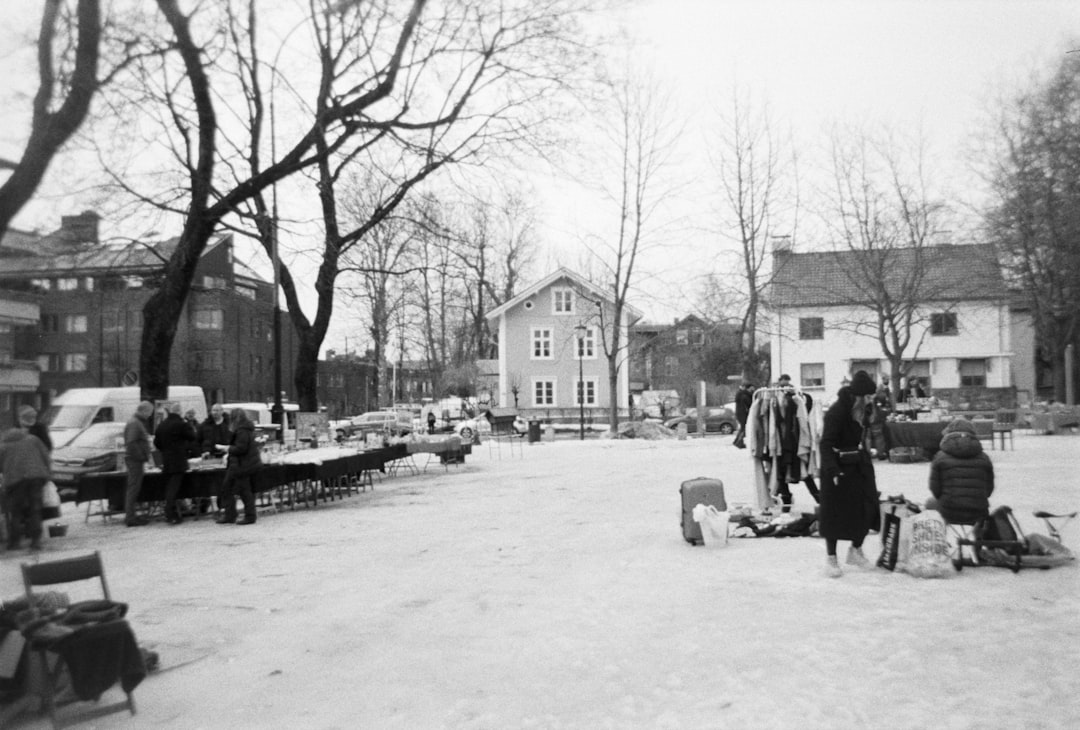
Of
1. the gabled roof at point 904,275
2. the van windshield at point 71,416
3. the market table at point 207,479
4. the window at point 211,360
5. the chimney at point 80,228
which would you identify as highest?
the gabled roof at point 904,275

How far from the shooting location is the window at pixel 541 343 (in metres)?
57.4

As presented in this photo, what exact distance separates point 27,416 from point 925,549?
906 centimetres

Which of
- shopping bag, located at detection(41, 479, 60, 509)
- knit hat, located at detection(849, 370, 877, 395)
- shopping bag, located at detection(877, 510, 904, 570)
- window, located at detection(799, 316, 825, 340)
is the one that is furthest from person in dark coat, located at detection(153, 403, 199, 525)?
window, located at detection(799, 316, 825, 340)

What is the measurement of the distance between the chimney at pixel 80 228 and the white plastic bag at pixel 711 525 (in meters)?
6.32

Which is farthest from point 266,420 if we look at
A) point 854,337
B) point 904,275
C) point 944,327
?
point 944,327

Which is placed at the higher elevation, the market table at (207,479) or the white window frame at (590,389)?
the white window frame at (590,389)

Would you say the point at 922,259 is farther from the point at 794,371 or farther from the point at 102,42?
the point at 102,42

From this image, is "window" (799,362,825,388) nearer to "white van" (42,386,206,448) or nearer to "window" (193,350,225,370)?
"window" (193,350,225,370)

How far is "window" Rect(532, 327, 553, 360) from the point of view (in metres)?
57.4

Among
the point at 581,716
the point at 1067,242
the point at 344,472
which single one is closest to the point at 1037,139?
the point at 1067,242

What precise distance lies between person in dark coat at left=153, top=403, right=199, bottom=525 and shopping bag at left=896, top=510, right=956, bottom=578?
9.78 metres

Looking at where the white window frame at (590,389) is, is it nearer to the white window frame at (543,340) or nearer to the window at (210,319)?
the white window frame at (543,340)

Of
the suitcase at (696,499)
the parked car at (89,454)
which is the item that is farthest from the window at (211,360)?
the suitcase at (696,499)

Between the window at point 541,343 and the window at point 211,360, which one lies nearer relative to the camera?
the window at point 211,360
